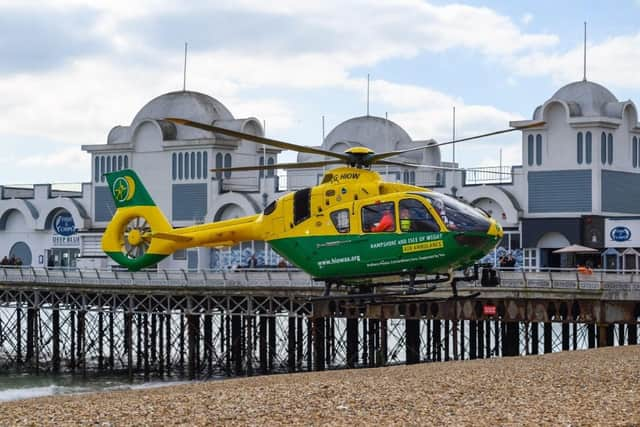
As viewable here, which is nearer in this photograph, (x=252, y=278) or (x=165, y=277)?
(x=252, y=278)

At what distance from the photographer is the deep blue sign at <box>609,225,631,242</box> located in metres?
60.8

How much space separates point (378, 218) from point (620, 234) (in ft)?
110

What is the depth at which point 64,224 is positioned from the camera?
84625 millimetres

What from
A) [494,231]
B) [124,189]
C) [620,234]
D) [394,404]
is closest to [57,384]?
[124,189]

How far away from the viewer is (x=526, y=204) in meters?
66.6

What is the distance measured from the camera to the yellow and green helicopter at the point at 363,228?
2878 cm

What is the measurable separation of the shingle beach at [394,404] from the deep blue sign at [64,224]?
59509mm

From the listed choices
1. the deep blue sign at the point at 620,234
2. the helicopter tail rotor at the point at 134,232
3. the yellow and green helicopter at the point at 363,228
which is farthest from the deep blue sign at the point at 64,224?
the yellow and green helicopter at the point at 363,228

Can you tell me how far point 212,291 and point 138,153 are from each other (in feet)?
82.0

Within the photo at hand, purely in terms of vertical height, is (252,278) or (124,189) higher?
(124,189)

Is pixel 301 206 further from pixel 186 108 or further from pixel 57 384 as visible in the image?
pixel 186 108

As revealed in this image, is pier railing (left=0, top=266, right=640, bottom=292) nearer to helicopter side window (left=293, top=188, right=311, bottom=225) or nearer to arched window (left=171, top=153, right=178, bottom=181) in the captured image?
helicopter side window (left=293, top=188, right=311, bottom=225)

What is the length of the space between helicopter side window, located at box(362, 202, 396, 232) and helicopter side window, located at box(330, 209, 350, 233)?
17.6 inches

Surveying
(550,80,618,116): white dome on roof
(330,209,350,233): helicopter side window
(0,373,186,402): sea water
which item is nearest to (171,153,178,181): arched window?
(0,373,186,402): sea water
